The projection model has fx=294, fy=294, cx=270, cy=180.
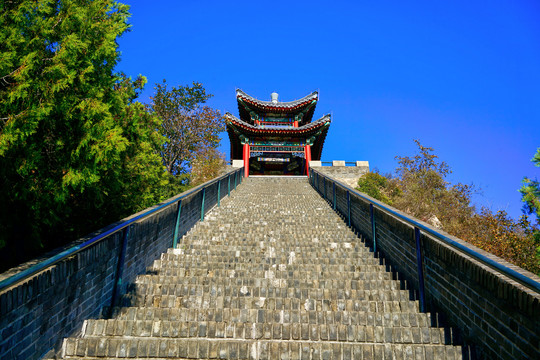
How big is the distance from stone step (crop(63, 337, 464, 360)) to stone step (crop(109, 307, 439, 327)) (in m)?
0.43

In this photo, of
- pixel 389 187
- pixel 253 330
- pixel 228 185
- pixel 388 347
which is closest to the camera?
pixel 388 347

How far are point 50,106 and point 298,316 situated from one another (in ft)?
14.9

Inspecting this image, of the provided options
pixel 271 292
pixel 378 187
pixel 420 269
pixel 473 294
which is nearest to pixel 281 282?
pixel 271 292

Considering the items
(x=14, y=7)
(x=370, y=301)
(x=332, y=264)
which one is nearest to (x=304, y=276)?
(x=332, y=264)

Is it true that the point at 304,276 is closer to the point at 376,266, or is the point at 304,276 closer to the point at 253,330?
the point at 376,266

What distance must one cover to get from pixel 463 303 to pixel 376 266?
71.0 inches

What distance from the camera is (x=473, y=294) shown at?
3006 mm

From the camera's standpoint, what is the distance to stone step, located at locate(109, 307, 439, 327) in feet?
11.2

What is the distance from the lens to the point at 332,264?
504cm

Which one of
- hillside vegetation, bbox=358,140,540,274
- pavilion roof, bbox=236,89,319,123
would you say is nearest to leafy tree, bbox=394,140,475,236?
hillside vegetation, bbox=358,140,540,274

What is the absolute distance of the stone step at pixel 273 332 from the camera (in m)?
3.12

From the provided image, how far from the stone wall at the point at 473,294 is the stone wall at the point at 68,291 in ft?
13.3

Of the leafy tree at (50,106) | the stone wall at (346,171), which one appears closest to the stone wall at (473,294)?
the leafy tree at (50,106)

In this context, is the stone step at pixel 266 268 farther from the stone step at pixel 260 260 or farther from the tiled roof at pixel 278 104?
the tiled roof at pixel 278 104
